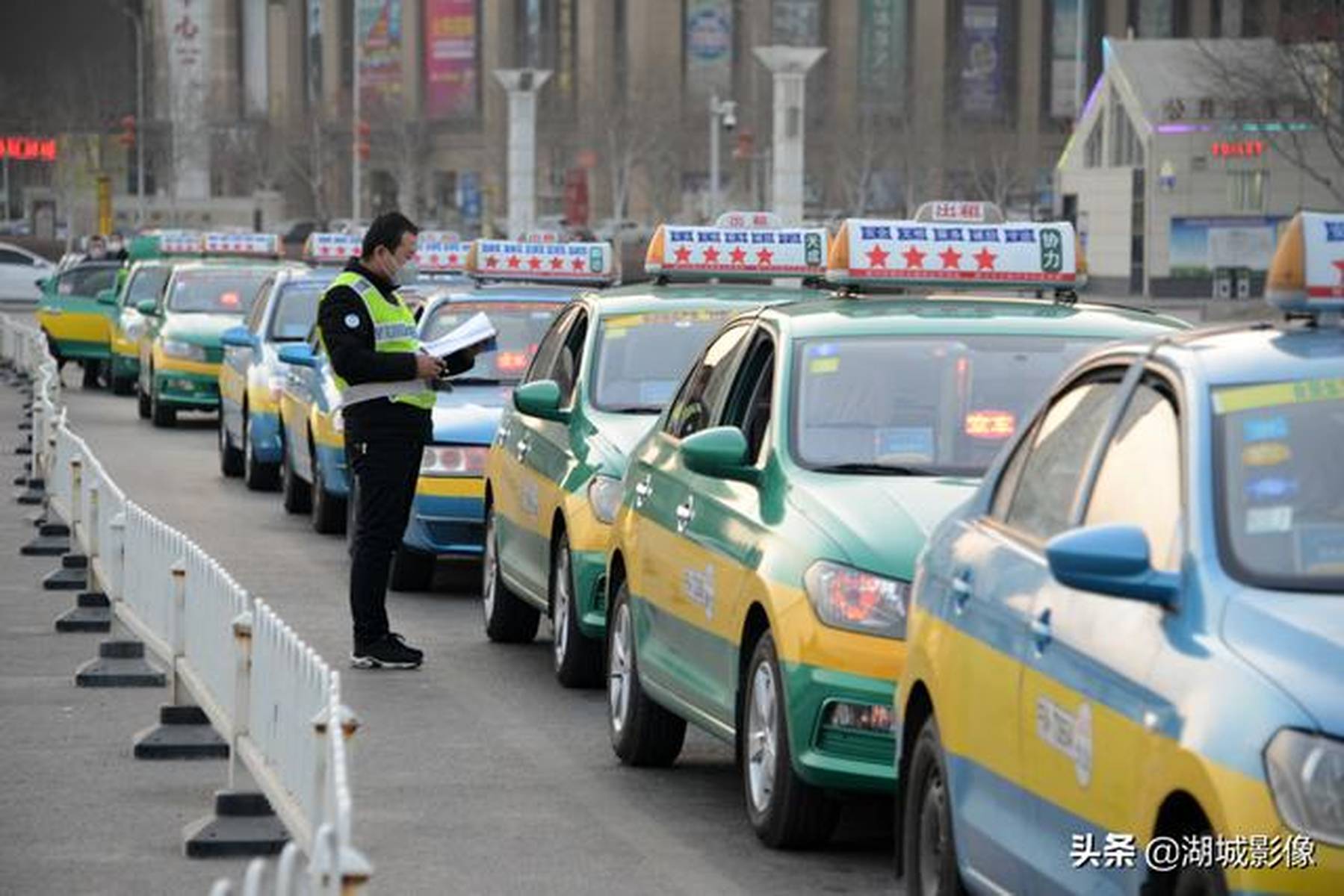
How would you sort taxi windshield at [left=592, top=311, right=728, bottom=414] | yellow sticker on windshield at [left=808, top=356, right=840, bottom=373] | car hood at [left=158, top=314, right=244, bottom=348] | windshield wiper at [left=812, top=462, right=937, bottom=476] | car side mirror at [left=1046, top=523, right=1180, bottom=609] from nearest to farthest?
car side mirror at [left=1046, top=523, right=1180, bottom=609] < windshield wiper at [left=812, top=462, right=937, bottom=476] < yellow sticker on windshield at [left=808, top=356, right=840, bottom=373] < taxi windshield at [left=592, top=311, right=728, bottom=414] < car hood at [left=158, top=314, right=244, bottom=348]

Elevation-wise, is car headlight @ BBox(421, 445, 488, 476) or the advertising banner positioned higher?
the advertising banner

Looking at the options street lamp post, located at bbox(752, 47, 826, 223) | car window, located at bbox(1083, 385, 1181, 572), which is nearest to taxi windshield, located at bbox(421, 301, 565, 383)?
car window, located at bbox(1083, 385, 1181, 572)

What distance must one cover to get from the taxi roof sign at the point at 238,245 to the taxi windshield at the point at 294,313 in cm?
1304

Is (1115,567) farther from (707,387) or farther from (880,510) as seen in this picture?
(707,387)

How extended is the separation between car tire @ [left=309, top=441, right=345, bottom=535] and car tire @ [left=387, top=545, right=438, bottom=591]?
268 cm

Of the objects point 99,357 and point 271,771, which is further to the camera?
point 99,357

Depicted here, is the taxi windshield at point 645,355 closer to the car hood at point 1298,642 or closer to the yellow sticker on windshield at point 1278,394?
the yellow sticker on windshield at point 1278,394

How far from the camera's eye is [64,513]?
57.6ft

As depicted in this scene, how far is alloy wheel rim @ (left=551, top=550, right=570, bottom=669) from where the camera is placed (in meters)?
12.9

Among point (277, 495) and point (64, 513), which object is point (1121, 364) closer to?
point (64, 513)

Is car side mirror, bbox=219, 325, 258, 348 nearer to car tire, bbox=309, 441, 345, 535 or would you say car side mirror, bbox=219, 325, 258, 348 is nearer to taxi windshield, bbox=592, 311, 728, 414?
car tire, bbox=309, 441, 345, 535

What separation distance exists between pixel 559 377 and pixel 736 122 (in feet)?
359

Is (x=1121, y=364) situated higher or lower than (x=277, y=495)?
higher

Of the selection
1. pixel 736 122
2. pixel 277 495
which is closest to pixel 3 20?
pixel 736 122
